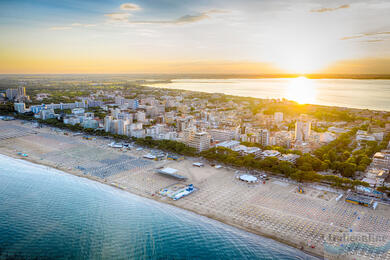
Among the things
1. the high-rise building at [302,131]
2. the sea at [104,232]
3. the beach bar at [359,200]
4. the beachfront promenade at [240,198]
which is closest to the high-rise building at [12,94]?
the beachfront promenade at [240,198]

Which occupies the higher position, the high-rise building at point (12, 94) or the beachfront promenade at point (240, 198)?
the high-rise building at point (12, 94)

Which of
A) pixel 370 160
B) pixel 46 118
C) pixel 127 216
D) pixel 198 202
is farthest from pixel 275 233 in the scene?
pixel 46 118

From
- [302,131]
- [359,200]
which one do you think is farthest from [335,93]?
[359,200]

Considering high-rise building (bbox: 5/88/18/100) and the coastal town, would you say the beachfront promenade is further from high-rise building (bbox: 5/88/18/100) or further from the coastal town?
high-rise building (bbox: 5/88/18/100)

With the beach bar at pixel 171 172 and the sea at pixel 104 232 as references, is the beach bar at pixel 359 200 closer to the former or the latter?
the sea at pixel 104 232

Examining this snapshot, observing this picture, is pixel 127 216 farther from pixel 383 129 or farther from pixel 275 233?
pixel 383 129
